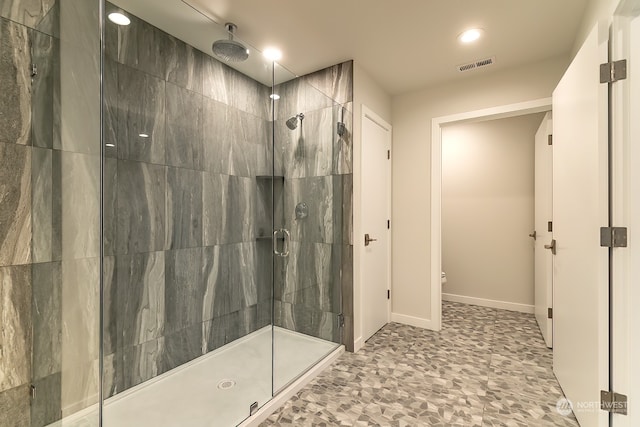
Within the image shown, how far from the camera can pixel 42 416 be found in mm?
1499

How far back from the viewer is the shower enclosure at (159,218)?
1.48 meters

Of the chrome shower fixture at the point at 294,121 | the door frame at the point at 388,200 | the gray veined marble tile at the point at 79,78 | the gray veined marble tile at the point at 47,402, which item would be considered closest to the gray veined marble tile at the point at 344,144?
the door frame at the point at 388,200

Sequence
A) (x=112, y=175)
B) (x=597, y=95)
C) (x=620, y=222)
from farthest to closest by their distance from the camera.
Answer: (x=112, y=175)
(x=597, y=95)
(x=620, y=222)

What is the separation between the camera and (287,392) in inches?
74.8

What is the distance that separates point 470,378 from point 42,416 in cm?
265

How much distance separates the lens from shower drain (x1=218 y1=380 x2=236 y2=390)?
200 cm

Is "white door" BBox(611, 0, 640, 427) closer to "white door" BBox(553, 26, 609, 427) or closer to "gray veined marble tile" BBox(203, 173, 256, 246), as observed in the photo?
"white door" BBox(553, 26, 609, 427)

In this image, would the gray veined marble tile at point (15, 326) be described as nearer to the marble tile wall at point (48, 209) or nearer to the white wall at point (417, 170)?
the marble tile wall at point (48, 209)

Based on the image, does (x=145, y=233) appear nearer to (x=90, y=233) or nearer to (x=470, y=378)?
(x=90, y=233)

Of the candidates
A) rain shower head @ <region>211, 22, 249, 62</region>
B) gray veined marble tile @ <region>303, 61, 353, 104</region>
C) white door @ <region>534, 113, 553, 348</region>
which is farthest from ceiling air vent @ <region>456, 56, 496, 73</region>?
rain shower head @ <region>211, 22, 249, 62</region>

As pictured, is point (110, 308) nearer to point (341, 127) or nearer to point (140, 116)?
point (140, 116)

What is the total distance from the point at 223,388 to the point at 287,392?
469 mm

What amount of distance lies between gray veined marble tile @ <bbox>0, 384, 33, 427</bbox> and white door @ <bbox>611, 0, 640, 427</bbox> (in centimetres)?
288

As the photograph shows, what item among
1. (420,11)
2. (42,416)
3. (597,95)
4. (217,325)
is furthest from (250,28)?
(42,416)
